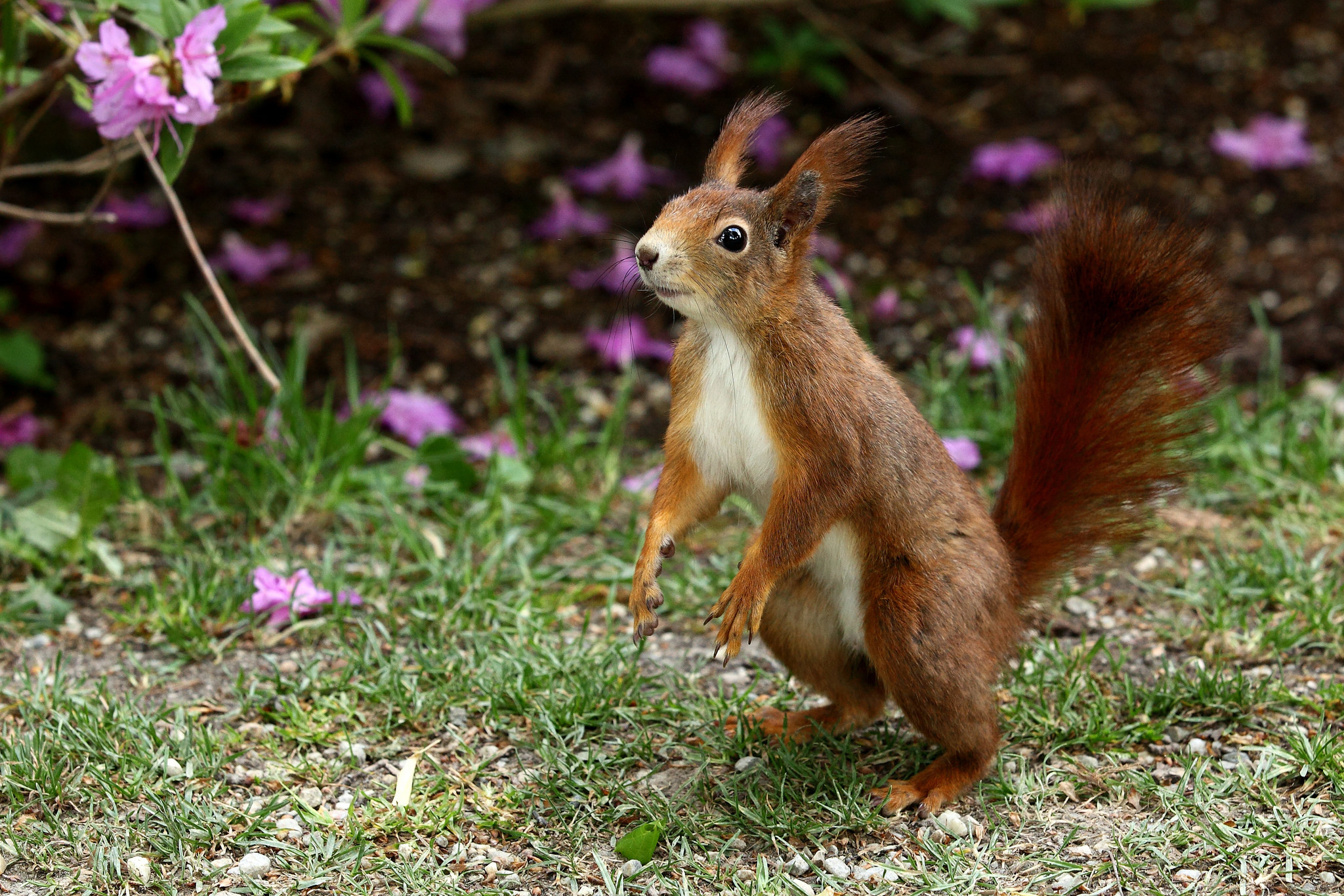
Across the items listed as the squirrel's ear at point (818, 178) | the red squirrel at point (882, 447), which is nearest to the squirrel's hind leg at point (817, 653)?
the red squirrel at point (882, 447)

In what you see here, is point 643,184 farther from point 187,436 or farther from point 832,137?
point 832,137

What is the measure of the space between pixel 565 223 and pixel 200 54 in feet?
7.98

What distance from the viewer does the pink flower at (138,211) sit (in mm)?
4949

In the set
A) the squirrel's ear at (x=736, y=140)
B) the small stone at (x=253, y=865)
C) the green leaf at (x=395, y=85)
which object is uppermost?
the squirrel's ear at (x=736, y=140)

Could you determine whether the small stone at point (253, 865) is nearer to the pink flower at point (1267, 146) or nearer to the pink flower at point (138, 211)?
the pink flower at point (138, 211)

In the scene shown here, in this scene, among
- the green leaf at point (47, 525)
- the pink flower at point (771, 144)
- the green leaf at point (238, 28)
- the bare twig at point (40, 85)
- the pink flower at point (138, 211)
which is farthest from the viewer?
the pink flower at point (771, 144)

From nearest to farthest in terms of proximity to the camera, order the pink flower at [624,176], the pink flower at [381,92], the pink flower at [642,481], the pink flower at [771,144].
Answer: the pink flower at [642,481], the pink flower at [624,176], the pink flower at [771,144], the pink flower at [381,92]

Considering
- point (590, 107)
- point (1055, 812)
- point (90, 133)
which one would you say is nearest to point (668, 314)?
point (590, 107)

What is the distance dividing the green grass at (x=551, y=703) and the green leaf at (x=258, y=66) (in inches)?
45.6

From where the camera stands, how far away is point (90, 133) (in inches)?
200

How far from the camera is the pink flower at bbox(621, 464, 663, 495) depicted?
3.87 m

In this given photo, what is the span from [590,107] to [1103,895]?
14.1 ft

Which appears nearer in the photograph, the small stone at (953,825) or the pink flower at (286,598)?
the small stone at (953,825)

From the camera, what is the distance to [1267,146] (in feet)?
17.3
